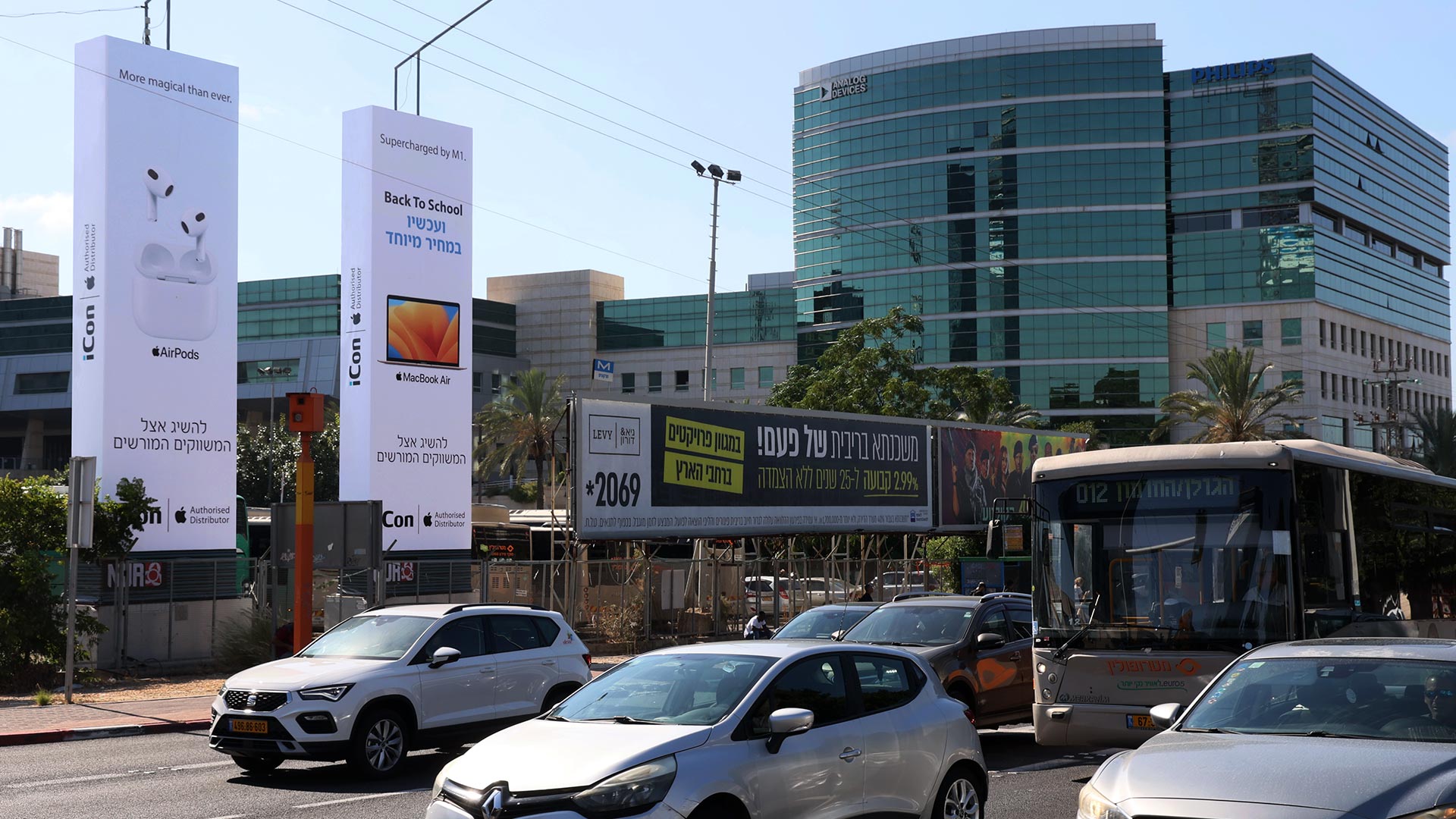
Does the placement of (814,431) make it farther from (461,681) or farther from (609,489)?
(461,681)

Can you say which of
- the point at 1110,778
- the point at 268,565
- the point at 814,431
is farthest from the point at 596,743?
the point at 814,431

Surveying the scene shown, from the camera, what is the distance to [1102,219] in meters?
99.2

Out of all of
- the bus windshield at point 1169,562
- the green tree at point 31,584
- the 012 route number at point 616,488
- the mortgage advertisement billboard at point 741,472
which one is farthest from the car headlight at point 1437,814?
the 012 route number at point 616,488

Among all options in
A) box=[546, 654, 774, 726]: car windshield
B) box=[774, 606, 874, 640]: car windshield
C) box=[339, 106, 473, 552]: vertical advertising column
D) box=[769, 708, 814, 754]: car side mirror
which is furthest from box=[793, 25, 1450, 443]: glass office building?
box=[769, 708, 814, 754]: car side mirror

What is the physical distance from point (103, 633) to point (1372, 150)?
349ft

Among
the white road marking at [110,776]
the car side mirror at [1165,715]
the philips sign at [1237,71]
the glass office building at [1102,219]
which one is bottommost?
the white road marking at [110,776]

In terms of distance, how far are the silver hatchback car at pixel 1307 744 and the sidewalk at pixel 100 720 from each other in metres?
13.5

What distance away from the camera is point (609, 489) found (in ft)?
90.6

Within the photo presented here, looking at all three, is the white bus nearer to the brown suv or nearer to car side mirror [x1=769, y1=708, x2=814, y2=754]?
the brown suv

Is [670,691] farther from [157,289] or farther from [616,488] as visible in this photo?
[157,289]

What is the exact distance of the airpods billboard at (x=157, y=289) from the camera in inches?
1061

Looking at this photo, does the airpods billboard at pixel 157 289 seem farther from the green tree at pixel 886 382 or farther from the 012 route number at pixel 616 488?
the green tree at pixel 886 382

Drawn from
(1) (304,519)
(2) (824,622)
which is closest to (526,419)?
(1) (304,519)

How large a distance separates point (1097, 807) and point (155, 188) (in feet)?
84.7
